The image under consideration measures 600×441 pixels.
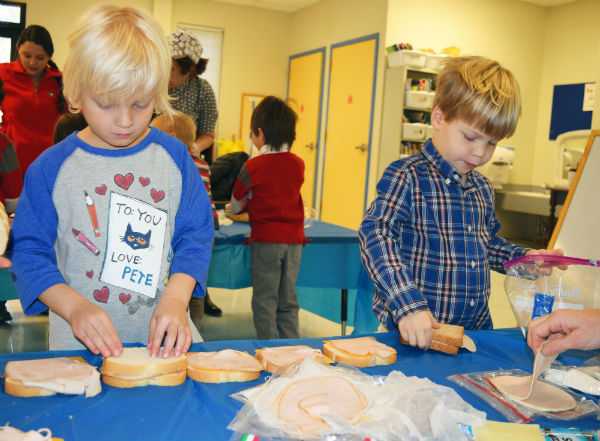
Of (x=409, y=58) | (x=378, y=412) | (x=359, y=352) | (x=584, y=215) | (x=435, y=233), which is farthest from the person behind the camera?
(x=409, y=58)

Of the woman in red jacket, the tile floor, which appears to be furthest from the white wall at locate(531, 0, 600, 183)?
the woman in red jacket

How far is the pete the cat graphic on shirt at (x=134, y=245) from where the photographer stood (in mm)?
1204

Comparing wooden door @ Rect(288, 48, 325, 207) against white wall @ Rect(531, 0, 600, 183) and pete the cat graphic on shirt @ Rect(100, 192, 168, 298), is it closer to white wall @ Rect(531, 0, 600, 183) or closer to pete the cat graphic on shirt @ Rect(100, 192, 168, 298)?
white wall @ Rect(531, 0, 600, 183)

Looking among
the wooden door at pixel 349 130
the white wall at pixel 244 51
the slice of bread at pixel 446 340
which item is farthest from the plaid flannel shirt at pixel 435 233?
the white wall at pixel 244 51

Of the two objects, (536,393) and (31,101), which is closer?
(536,393)

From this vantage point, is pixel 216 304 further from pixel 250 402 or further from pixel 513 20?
pixel 513 20

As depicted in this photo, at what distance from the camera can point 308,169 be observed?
8211mm

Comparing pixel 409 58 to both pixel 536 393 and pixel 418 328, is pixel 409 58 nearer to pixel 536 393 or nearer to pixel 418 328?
pixel 418 328

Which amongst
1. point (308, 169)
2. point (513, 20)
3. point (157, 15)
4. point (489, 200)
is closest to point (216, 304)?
point (489, 200)

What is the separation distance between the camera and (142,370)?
0.94 m

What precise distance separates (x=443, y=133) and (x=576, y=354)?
0.67 metres

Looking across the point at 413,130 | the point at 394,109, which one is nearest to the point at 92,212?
the point at 413,130

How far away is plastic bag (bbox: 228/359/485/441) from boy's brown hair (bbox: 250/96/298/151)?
2117 millimetres

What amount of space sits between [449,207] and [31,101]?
10.7 ft
